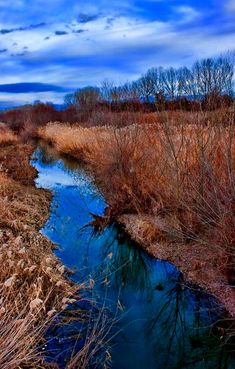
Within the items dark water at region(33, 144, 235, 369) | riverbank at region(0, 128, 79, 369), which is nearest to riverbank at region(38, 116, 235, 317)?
dark water at region(33, 144, 235, 369)

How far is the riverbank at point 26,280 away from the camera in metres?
4.23

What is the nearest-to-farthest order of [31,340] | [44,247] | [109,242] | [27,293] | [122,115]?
[31,340], [27,293], [44,247], [109,242], [122,115]

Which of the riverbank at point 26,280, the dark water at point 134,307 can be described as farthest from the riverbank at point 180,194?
the riverbank at point 26,280

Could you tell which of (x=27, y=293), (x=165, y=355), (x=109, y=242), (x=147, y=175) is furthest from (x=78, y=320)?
(x=147, y=175)

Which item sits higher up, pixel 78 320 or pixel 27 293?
pixel 27 293

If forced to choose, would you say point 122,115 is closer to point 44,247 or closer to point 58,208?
point 58,208

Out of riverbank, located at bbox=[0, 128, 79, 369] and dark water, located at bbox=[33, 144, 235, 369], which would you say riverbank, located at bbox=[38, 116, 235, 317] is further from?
riverbank, located at bbox=[0, 128, 79, 369]

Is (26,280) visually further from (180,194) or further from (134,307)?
(180,194)

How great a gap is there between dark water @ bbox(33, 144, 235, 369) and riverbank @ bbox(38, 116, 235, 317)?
30 centimetres

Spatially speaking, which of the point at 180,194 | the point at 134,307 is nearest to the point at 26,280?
the point at 134,307

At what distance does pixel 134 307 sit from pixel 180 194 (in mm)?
2053

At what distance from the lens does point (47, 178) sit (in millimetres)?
16609

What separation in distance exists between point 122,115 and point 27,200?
3147 millimetres

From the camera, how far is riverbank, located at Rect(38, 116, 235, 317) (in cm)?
621
